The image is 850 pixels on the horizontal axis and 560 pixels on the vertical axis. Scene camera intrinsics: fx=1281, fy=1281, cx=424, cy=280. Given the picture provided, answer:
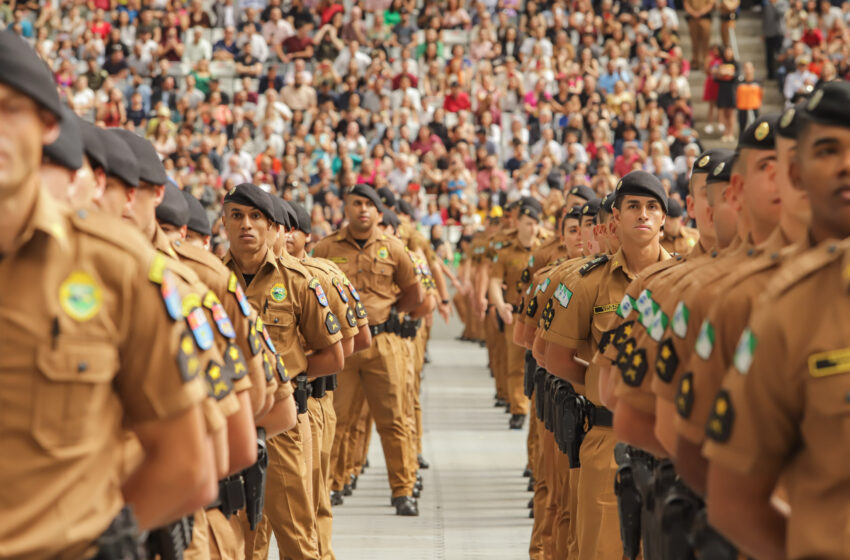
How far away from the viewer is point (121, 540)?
2.85 m

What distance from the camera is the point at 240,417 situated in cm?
385

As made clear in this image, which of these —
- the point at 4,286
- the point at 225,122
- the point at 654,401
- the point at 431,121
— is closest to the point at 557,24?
the point at 431,121

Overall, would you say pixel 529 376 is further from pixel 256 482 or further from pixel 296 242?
pixel 256 482

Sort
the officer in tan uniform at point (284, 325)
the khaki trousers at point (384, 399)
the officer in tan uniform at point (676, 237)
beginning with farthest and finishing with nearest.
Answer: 1. the khaki trousers at point (384, 399)
2. the officer in tan uniform at point (676, 237)
3. the officer in tan uniform at point (284, 325)

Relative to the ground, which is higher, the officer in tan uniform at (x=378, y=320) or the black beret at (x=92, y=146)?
the black beret at (x=92, y=146)

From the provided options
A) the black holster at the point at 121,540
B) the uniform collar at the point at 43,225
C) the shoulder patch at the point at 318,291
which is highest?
the uniform collar at the point at 43,225

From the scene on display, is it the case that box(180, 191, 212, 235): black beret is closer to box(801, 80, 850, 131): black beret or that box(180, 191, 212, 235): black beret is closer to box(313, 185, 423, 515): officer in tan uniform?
box(801, 80, 850, 131): black beret

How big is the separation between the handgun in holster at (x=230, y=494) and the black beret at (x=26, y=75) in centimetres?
259

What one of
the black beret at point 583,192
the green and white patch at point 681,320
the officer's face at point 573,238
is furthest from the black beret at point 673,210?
the green and white patch at point 681,320

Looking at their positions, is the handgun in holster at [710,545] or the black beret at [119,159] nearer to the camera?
the handgun in holster at [710,545]

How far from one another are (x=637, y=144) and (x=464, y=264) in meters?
4.23

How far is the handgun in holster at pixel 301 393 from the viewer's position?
22.8ft

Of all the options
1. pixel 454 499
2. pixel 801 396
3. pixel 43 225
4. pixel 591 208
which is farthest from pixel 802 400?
pixel 454 499

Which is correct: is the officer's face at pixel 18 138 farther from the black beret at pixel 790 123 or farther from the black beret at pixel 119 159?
the black beret at pixel 790 123
